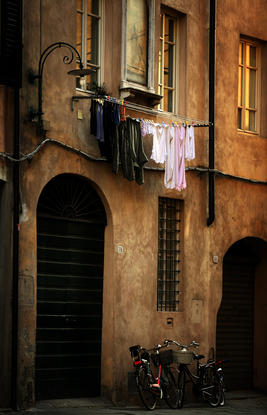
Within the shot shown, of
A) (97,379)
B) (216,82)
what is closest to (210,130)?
(216,82)

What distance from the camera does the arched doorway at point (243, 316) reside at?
17281mm

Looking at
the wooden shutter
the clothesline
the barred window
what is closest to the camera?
the wooden shutter

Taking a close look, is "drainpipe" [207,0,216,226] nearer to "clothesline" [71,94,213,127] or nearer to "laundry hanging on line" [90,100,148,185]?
"clothesline" [71,94,213,127]

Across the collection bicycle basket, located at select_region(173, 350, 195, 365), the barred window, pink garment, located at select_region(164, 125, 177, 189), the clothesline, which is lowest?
bicycle basket, located at select_region(173, 350, 195, 365)

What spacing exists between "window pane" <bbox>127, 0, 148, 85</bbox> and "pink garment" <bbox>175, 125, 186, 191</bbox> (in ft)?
4.20

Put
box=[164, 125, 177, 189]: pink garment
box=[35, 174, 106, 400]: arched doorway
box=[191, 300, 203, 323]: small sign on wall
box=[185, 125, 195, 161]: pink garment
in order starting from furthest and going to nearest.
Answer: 1. box=[191, 300, 203, 323]: small sign on wall
2. box=[185, 125, 195, 161]: pink garment
3. box=[164, 125, 177, 189]: pink garment
4. box=[35, 174, 106, 400]: arched doorway

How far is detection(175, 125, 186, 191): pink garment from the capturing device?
14516mm

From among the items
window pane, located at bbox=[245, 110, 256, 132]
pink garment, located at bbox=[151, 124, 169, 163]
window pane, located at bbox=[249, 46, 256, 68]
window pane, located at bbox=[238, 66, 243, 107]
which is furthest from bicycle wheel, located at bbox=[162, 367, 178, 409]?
window pane, located at bbox=[249, 46, 256, 68]

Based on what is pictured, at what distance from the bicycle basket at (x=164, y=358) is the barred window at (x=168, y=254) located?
50.4 inches

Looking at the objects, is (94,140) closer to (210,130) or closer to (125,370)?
(210,130)

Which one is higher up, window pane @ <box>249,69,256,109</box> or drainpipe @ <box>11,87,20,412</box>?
window pane @ <box>249,69,256,109</box>

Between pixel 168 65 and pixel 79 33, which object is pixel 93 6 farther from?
pixel 168 65

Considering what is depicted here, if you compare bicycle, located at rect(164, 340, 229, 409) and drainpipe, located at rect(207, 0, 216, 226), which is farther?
drainpipe, located at rect(207, 0, 216, 226)

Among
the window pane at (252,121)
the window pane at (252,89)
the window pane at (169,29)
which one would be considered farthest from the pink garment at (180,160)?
the window pane at (252,89)
